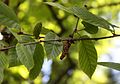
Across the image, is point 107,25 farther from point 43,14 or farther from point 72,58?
point 72,58

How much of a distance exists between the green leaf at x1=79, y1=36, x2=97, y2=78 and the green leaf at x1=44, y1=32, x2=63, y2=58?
6cm

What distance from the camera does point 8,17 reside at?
3.28 feet

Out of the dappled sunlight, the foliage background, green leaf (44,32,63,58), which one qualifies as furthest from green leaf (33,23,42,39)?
the dappled sunlight

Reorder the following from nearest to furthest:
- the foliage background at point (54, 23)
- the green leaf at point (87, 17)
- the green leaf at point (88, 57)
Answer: the green leaf at point (87, 17)
the green leaf at point (88, 57)
the foliage background at point (54, 23)

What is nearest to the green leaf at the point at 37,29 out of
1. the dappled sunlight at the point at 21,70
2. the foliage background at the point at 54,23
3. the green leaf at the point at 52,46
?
the green leaf at the point at 52,46

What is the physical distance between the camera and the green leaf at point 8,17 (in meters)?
0.98

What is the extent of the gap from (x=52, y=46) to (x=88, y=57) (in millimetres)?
106

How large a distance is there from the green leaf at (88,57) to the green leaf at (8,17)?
19 cm

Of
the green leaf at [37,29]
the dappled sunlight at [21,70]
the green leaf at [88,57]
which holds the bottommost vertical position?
the dappled sunlight at [21,70]

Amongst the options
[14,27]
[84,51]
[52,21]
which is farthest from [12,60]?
[52,21]

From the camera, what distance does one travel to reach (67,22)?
254cm

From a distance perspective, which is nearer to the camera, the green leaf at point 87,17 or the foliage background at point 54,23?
the green leaf at point 87,17

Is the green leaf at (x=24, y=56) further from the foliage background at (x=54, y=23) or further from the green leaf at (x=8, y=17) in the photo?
the foliage background at (x=54, y=23)

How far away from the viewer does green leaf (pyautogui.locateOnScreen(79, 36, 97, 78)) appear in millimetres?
1018
